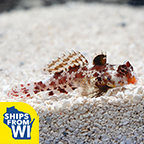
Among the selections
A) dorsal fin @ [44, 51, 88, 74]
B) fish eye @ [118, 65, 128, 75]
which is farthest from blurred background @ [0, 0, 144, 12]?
fish eye @ [118, 65, 128, 75]

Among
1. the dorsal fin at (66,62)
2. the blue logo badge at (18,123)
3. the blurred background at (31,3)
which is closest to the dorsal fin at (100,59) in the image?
the dorsal fin at (66,62)

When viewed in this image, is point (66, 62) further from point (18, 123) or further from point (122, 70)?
point (18, 123)

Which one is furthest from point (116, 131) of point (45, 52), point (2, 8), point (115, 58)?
point (2, 8)

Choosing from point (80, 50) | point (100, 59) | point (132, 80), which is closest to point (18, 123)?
point (100, 59)

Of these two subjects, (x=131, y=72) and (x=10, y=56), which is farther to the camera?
(x=10, y=56)

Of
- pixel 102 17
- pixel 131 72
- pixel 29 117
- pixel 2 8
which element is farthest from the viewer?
pixel 2 8

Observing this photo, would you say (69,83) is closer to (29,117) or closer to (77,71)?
(77,71)

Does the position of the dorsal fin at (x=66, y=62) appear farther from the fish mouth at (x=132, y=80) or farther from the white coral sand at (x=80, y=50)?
the fish mouth at (x=132, y=80)

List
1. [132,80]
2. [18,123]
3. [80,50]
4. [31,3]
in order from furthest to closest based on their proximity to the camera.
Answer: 1. [31,3]
2. [80,50]
3. [132,80]
4. [18,123]
